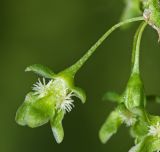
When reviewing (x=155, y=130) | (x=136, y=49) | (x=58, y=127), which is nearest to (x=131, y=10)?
(x=136, y=49)

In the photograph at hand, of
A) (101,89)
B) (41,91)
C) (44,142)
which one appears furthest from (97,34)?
(41,91)

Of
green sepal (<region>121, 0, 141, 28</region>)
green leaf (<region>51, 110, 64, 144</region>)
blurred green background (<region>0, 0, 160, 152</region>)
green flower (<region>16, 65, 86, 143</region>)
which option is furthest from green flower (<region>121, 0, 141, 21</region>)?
blurred green background (<region>0, 0, 160, 152</region>)

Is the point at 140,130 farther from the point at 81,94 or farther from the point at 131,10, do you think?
the point at 131,10

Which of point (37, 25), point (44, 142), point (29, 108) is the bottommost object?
point (44, 142)

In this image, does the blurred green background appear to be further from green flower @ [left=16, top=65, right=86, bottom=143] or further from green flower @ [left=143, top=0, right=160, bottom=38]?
green flower @ [left=143, top=0, right=160, bottom=38]

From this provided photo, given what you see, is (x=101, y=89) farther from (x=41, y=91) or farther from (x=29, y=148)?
(x=41, y=91)
